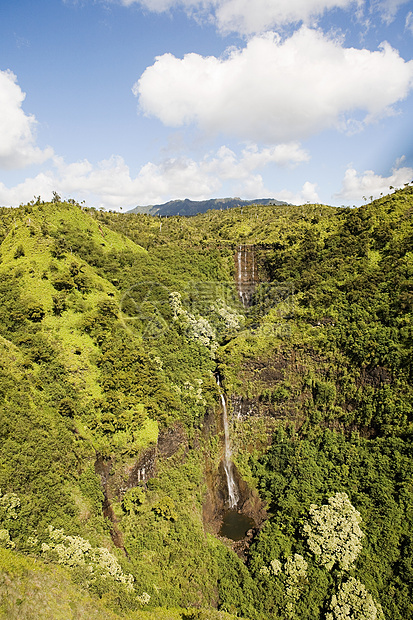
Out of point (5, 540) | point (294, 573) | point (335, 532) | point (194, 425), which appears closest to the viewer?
point (5, 540)

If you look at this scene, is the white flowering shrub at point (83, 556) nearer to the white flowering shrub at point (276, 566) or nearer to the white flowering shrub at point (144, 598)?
the white flowering shrub at point (144, 598)

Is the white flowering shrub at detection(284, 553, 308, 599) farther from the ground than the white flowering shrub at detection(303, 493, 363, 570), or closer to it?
closer to it

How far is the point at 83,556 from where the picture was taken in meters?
23.9

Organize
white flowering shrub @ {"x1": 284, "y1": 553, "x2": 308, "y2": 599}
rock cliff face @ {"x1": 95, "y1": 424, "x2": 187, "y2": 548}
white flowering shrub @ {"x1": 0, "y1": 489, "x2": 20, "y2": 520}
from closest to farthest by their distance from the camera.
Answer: white flowering shrub @ {"x1": 0, "y1": 489, "x2": 20, "y2": 520} < rock cliff face @ {"x1": 95, "y1": 424, "x2": 187, "y2": 548} < white flowering shrub @ {"x1": 284, "y1": 553, "x2": 308, "y2": 599}

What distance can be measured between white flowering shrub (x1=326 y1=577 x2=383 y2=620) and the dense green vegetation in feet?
0.41

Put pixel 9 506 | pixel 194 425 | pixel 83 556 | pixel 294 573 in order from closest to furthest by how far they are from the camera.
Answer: pixel 9 506
pixel 83 556
pixel 294 573
pixel 194 425

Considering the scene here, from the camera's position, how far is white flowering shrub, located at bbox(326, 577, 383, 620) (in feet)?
85.3

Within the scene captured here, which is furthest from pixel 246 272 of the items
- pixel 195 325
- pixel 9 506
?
pixel 9 506

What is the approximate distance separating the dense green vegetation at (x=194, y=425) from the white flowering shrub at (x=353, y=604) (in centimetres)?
12

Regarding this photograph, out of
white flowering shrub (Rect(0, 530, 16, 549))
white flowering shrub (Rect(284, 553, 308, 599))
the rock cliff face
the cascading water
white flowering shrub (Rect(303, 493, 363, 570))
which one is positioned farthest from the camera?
the cascading water

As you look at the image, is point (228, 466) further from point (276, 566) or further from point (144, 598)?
point (144, 598)

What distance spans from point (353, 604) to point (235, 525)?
13.2 meters

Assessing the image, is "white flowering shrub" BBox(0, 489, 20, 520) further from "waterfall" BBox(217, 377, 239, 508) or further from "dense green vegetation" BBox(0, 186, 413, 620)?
"waterfall" BBox(217, 377, 239, 508)

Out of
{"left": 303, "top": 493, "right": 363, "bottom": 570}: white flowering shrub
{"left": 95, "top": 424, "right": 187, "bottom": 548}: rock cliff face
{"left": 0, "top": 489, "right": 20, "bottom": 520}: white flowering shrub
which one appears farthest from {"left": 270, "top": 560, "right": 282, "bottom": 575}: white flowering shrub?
{"left": 0, "top": 489, "right": 20, "bottom": 520}: white flowering shrub
